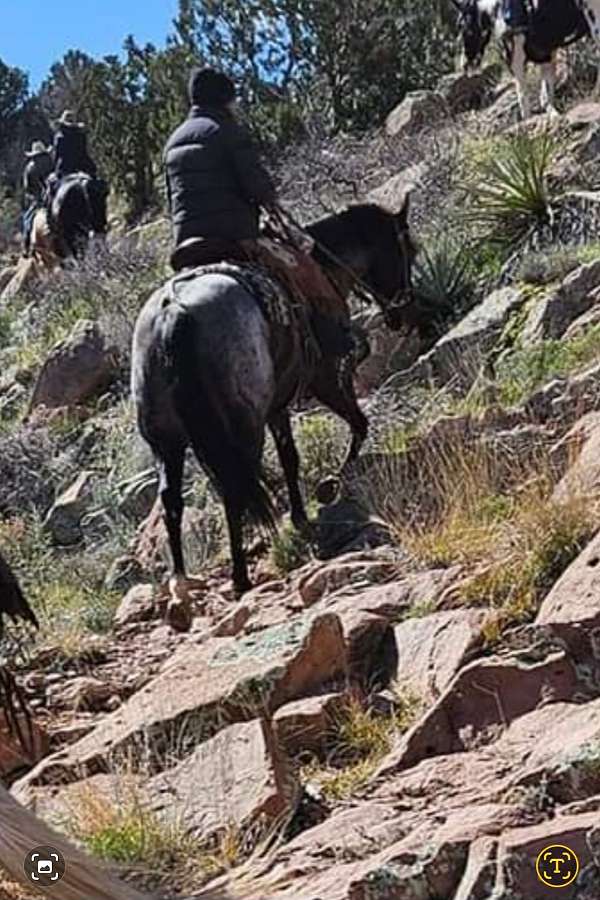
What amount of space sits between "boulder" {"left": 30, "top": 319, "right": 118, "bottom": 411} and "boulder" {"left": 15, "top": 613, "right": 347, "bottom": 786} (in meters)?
8.62

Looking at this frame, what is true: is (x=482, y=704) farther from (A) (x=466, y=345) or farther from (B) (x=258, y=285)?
(A) (x=466, y=345)

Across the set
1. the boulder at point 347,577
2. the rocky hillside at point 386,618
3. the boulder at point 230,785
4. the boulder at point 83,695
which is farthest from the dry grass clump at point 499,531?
the boulder at point 83,695

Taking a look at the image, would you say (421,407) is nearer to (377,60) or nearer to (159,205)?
(377,60)

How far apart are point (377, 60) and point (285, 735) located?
19768 millimetres

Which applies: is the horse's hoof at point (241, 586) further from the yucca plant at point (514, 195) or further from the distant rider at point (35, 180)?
the distant rider at point (35, 180)

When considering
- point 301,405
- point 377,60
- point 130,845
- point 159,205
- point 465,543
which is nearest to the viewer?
point 130,845

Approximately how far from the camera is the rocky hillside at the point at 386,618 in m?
5.06

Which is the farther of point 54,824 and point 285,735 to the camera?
point 285,735

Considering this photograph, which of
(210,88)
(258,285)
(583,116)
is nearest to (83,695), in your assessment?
(258,285)

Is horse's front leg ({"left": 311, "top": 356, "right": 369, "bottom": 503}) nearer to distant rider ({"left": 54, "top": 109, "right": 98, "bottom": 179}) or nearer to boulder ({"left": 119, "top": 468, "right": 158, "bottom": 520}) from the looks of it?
boulder ({"left": 119, "top": 468, "right": 158, "bottom": 520})

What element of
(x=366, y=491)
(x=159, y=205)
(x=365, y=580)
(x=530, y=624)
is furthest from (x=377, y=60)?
(x=530, y=624)

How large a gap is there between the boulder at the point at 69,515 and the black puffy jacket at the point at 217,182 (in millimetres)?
3313

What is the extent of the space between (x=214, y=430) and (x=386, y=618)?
259cm

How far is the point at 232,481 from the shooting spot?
9289 millimetres
